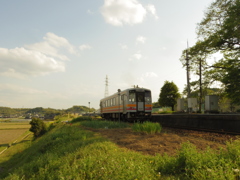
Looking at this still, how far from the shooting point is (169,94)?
172ft

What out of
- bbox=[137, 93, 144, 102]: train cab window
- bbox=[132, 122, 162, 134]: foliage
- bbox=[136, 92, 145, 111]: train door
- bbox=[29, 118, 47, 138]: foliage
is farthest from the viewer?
bbox=[29, 118, 47, 138]: foliage

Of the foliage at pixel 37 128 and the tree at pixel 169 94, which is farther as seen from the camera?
the tree at pixel 169 94

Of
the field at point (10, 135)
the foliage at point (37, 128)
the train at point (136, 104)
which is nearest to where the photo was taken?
the train at point (136, 104)

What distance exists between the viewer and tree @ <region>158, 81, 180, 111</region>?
5209 cm

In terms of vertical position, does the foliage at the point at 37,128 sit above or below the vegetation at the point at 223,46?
below

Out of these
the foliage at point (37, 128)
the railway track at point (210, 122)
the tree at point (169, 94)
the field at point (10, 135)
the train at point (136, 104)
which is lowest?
the field at point (10, 135)

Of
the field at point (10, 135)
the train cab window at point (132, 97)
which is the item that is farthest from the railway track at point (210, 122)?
the field at point (10, 135)

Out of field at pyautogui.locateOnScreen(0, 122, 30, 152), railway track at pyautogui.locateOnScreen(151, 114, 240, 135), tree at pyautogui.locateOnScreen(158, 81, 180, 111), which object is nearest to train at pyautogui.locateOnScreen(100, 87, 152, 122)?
railway track at pyautogui.locateOnScreen(151, 114, 240, 135)

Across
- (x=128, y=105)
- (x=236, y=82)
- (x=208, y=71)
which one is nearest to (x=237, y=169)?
(x=128, y=105)

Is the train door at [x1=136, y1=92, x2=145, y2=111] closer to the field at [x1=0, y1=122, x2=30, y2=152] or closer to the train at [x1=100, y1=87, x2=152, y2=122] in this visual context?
the train at [x1=100, y1=87, x2=152, y2=122]

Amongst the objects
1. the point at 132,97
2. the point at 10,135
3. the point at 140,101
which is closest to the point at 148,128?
the point at 132,97

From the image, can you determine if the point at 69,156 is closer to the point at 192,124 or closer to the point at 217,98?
the point at 192,124

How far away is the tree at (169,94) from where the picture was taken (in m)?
52.1

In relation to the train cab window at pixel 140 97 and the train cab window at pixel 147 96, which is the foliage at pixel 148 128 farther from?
the train cab window at pixel 147 96
